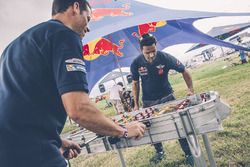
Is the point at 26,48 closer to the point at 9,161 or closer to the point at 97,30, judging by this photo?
the point at 9,161

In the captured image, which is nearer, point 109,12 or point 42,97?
point 42,97

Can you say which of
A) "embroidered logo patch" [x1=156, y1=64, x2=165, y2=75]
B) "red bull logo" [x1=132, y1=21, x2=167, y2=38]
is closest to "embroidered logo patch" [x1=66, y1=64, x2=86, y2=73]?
"embroidered logo patch" [x1=156, y1=64, x2=165, y2=75]

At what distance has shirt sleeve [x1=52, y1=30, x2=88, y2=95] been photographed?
59.8 inches

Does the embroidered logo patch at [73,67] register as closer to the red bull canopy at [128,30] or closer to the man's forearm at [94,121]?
the man's forearm at [94,121]

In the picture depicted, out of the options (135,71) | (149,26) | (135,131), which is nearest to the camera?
(135,131)

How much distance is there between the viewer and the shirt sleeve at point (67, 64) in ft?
4.98

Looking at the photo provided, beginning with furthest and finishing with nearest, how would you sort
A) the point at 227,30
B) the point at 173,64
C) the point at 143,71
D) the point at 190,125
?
the point at 227,30 → the point at 143,71 → the point at 173,64 → the point at 190,125

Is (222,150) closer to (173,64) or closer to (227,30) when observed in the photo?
(173,64)

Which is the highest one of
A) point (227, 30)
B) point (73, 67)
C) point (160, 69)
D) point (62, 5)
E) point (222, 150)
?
point (62, 5)

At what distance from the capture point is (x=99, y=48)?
807 centimetres

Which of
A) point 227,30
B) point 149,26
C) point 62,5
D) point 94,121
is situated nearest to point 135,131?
point 94,121

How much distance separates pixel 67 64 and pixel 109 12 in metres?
4.97

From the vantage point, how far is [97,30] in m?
5.64

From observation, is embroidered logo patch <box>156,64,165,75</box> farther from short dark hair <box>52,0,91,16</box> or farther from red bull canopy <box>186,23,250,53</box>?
short dark hair <box>52,0,91,16</box>
